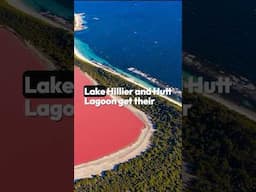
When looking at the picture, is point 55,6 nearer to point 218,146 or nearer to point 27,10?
point 27,10

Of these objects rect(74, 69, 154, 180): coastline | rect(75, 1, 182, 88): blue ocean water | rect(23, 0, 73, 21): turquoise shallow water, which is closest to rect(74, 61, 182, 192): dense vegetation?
rect(74, 69, 154, 180): coastline

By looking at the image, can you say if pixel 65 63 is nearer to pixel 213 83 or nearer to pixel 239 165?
pixel 213 83

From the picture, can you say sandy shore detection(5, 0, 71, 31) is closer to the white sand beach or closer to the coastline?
the coastline

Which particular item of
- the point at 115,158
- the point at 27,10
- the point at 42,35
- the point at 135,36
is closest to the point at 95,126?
the point at 115,158

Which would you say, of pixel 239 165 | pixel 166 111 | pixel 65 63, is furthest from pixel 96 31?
pixel 239 165

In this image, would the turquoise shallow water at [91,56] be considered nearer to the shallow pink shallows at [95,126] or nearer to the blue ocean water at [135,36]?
the blue ocean water at [135,36]

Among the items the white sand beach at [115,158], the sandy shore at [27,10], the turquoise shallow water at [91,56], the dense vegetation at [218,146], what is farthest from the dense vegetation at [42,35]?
the dense vegetation at [218,146]
